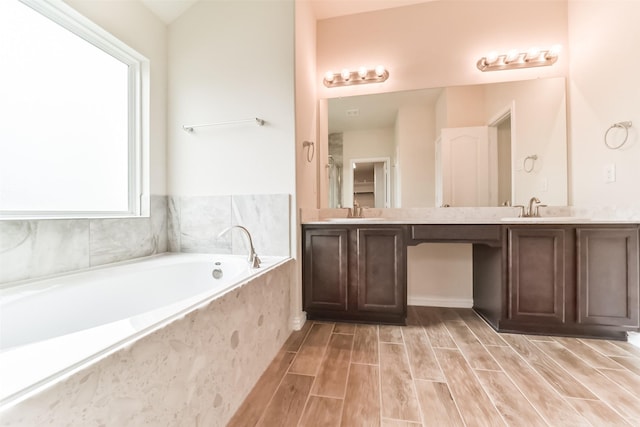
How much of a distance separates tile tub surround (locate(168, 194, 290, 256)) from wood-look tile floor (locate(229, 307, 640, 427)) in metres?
0.73

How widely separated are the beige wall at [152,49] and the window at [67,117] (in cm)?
6

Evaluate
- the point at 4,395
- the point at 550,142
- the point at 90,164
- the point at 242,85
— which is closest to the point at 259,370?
the point at 4,395

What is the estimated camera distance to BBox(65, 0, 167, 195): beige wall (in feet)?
5.84

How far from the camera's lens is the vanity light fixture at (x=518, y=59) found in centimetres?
218

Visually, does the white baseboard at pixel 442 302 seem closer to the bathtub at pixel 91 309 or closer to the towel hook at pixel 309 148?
the bathtub at pixel 91 309

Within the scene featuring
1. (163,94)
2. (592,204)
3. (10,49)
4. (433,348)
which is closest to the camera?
(10,49)

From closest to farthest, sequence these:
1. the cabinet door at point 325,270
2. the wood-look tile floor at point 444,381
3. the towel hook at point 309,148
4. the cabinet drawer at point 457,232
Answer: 1. the wood-look tile floor at point 444,381
2. the cabinet drawer at point 457,232
3. the cabinet door at point 325,270
4. the towel hook at point 309,148

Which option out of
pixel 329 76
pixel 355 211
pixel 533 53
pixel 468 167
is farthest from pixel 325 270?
pixel 533 53

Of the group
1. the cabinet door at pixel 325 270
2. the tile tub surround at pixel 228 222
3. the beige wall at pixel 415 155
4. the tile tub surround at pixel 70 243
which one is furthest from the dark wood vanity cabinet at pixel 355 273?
the tile tub surround at pixel 70 243

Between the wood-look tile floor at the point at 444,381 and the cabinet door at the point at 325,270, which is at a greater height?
the cabinet door at the point at 325,270

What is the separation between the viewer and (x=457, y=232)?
1903 mm

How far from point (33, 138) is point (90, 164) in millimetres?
324

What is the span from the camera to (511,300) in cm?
181

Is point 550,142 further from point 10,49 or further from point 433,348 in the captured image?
point 10,49
